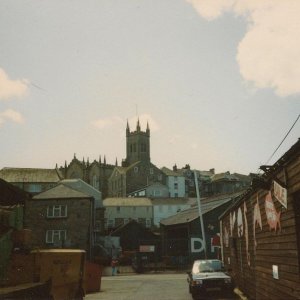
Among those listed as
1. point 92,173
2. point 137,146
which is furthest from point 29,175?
point 137,146

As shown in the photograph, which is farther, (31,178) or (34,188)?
(31,178)

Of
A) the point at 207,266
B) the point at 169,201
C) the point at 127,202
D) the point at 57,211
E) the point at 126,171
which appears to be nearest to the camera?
the point at 207,266

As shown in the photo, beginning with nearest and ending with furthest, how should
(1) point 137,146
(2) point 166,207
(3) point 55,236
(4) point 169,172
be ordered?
(3) point 55,236
(2) point 166,207
(4) point 169,172
(1) point 137,146


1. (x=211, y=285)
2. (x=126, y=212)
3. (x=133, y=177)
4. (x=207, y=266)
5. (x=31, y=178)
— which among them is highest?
(x=133, y=177)

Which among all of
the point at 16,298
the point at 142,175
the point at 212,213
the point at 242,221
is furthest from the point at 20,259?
the point at 142,175

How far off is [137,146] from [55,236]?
75.5 m

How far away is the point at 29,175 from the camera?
79.2 meters

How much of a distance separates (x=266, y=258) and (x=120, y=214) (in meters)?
66.3

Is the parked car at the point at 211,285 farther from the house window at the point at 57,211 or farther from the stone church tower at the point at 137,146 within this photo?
the stone church tower at the point at 137,146

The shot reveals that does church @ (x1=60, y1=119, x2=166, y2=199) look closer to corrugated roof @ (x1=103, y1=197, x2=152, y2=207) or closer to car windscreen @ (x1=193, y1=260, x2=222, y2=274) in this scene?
corrugated roof @ (x1=103, y1=197, x2=152, y2=207)

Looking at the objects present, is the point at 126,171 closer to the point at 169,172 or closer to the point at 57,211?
the point at 169,172

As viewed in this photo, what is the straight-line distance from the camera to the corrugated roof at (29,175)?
78125 mm

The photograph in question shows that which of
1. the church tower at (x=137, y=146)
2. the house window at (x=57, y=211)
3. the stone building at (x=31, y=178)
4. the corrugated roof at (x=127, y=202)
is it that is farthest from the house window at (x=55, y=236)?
the church tower at (x=137, y=146)

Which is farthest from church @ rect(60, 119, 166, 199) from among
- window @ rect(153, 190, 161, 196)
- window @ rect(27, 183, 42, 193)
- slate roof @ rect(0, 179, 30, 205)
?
slate roof @ rect(0, 179, 30, 205)
